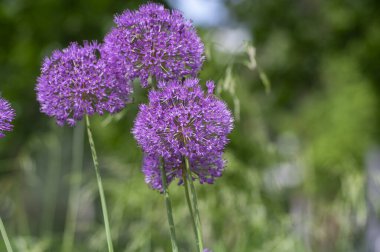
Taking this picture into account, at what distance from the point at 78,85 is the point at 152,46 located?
223 mm

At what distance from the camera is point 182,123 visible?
4.99 ft

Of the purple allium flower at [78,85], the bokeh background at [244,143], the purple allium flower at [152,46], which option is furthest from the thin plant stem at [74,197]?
the purple allium flower at [152,46]

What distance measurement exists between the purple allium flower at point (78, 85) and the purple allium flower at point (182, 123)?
0.15 metres

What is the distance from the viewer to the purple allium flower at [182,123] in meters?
1.51

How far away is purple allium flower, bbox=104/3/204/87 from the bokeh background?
56cm

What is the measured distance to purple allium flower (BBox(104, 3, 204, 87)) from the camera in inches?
63.8

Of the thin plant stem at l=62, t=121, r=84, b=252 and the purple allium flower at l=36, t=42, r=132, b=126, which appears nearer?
the purple allium flower at l=36, t=42, r=132, b=126

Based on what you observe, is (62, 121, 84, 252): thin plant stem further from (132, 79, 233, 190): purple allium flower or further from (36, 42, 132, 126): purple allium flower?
(132, 79, 233, 190): purple allium flower

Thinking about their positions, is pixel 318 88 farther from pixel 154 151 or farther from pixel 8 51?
Result: pixel 154 151

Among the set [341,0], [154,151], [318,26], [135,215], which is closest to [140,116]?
[154,151]

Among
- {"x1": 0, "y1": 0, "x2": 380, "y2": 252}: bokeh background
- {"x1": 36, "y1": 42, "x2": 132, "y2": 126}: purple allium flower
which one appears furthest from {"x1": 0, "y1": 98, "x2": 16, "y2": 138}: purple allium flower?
{"x1": 0, "y1": 0, "x2": 380, "y2": 252}: bokeh background

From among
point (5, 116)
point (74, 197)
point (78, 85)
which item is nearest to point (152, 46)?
point (78, 85)

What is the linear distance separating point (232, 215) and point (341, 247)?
0.77m

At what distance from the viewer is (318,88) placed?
1257cm
